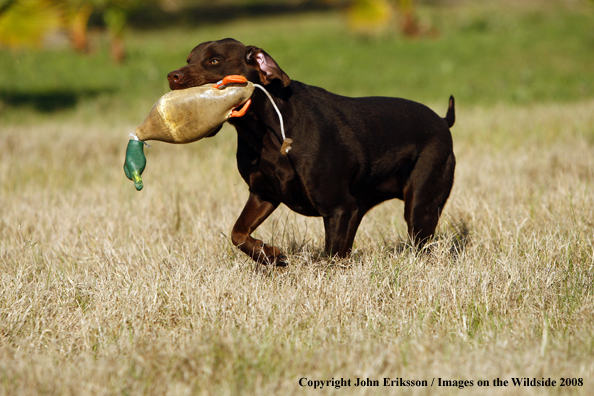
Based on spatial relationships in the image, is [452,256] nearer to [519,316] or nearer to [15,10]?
[519,316]

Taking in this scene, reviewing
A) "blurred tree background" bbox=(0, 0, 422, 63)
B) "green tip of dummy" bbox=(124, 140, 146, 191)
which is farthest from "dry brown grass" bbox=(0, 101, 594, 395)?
"blurred tree background" bbox=(0, 0, 422, 63)

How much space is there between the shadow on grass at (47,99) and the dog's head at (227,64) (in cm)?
1025

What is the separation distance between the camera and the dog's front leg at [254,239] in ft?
11.3

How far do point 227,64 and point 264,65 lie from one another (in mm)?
201

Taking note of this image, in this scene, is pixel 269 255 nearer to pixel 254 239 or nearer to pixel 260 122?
pixel 254 239

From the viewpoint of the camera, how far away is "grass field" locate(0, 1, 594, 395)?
2.39m

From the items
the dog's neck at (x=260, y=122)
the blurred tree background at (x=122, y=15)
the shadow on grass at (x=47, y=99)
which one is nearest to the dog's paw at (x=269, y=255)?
the dog's neck at (x=260, y=122)

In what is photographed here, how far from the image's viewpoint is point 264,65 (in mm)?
3229

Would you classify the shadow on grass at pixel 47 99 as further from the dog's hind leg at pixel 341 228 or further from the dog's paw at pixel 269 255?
the dog's hind leg at pixel 341 228

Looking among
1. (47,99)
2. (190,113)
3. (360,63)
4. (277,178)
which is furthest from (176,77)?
(360,63)

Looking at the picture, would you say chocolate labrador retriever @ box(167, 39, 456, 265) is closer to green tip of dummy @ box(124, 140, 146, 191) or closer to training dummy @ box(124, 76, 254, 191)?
training dummy @ box(124, 76, 254, 191)

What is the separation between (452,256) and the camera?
3721mm

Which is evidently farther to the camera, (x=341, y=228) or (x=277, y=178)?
(x=341, y=228)

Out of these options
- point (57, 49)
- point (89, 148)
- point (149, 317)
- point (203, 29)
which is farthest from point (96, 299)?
point (203, 29)
